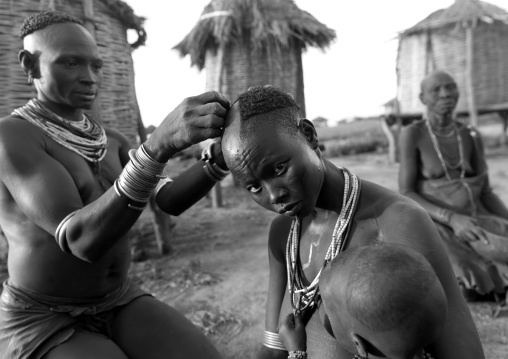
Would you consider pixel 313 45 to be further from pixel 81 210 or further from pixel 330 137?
pixel 330 137

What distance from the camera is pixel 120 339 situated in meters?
2.23

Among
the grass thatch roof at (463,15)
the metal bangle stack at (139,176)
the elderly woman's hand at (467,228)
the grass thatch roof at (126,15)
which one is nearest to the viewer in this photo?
the metal bangle stack at (139,176)

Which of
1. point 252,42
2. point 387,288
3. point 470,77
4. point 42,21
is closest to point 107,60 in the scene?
point 42,21

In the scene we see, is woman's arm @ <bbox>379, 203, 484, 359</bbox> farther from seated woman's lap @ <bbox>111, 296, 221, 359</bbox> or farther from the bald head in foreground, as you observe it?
seated woman's lap @ <bbox>111, 296, 221, 359</bbox>

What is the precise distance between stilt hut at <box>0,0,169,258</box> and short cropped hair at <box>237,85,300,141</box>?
116 inches

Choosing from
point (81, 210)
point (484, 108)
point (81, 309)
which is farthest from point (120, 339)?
point (484, 108)

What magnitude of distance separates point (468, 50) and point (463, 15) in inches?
30.5

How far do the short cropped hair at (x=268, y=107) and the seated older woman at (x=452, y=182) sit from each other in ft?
9.22

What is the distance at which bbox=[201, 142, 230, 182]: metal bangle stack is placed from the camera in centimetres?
211

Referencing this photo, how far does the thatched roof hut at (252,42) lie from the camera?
780cm

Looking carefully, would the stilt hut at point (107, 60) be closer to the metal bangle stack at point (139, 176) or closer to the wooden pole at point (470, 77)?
the metal bangle stack at point (139, 176)

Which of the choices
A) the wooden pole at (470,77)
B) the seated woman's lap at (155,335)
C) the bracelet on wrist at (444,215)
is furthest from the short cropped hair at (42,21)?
the wooden pole at (470,77)

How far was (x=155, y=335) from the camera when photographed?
2.24m

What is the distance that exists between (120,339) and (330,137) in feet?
53.8
